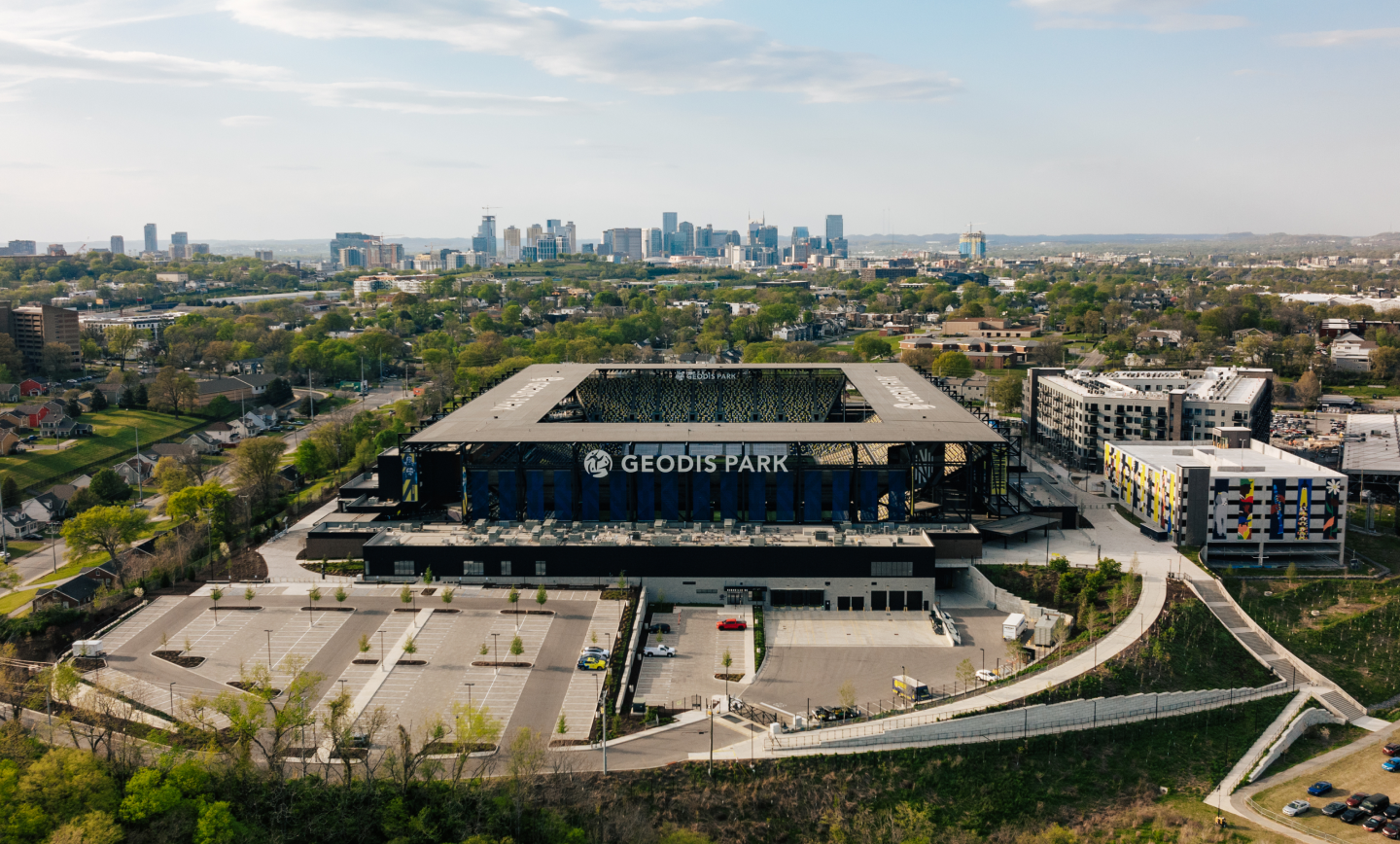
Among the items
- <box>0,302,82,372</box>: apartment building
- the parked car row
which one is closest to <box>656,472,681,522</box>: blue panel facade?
the parked car row

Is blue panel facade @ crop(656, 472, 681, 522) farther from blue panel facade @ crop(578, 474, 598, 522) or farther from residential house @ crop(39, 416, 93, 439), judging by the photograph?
residential house @ crop(39, 416, 93, 439)

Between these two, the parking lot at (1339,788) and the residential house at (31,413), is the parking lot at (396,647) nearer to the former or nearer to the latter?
the parking lot at (1339,788)

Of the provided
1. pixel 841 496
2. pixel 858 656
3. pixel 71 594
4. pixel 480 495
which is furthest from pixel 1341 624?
pixel 71 594

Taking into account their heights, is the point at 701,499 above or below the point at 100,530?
above

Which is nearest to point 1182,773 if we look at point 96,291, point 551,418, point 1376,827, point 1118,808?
point 1118,808

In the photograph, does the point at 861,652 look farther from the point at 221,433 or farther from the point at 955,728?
the point at 221,433
